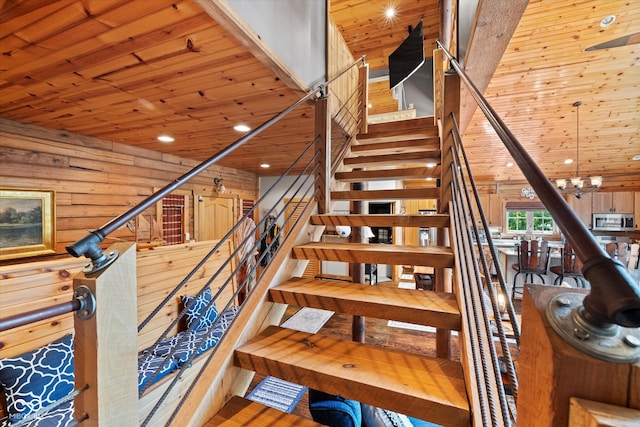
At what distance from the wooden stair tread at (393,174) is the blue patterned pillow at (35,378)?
7.74ft

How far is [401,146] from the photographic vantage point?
284cm

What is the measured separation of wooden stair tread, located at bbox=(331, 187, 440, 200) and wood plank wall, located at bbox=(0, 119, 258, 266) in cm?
277

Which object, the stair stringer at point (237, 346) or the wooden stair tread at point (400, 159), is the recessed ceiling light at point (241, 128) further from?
the stair stringer at point (237, 346)

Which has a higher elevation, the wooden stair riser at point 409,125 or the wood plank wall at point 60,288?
the wooden stair riser at point 409,125

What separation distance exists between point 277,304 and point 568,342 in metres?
1.35

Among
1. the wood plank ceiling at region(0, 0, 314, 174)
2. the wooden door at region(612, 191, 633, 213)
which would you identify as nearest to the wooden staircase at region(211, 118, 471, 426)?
the wood plank ceiling at region(0, 0, 314, 174)

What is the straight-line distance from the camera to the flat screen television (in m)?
3.92

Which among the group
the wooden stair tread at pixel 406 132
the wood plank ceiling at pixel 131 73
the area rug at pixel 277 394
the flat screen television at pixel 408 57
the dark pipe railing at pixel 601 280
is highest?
the flat screen television at pixel 408 57

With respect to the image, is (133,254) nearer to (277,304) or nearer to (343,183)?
(277,304)

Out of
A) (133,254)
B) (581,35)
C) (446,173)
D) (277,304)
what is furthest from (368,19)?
(133,254)

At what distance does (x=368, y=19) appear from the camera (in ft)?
14.9

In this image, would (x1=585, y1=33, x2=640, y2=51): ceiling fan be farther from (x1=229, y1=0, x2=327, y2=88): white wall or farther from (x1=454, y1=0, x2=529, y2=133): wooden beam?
(x1=229, y1=0, x2=327, y2=88): white wall

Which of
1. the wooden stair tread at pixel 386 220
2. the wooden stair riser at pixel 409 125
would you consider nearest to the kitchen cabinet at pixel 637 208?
the wooden stair riser at pixel 409 125

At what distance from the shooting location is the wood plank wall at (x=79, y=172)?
2559 mm
